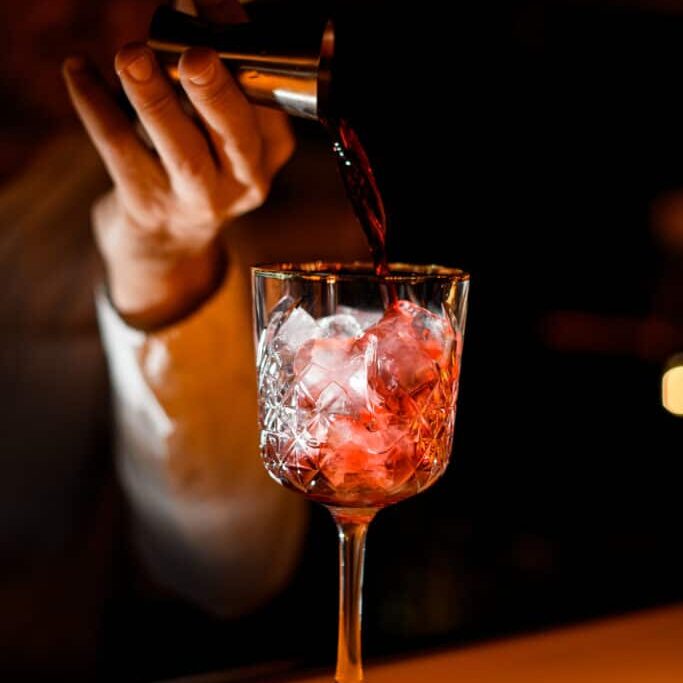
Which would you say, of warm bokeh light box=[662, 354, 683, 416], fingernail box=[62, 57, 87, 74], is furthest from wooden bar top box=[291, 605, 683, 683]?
warm bokeh light box=[662, 354, 683, 416]

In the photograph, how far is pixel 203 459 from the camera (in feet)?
5.06

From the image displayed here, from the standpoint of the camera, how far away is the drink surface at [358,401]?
744 millimetres

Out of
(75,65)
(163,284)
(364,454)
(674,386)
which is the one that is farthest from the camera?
(674,386)

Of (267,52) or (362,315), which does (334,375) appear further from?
(267,52)

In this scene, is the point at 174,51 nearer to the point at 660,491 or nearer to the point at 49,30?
the point at 49,30

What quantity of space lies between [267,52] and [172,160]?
194mm

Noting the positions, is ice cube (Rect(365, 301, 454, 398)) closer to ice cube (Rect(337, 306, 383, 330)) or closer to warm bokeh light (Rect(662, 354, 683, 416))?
ice cube (Rect(337, 306, 383, 330))

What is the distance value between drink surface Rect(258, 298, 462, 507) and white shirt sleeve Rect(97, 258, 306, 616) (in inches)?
25.6

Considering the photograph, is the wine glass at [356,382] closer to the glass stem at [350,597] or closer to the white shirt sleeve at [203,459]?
the glass stem at [350,597]

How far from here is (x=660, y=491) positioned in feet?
9.13

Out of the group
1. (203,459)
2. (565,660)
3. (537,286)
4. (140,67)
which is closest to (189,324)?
(203,459)

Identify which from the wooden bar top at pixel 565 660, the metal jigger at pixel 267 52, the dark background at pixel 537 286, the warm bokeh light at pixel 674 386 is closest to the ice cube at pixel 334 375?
the metal jigger at pixel 267 52

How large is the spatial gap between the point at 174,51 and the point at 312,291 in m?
0.32

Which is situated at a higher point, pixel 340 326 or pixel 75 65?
pixel 75 65
